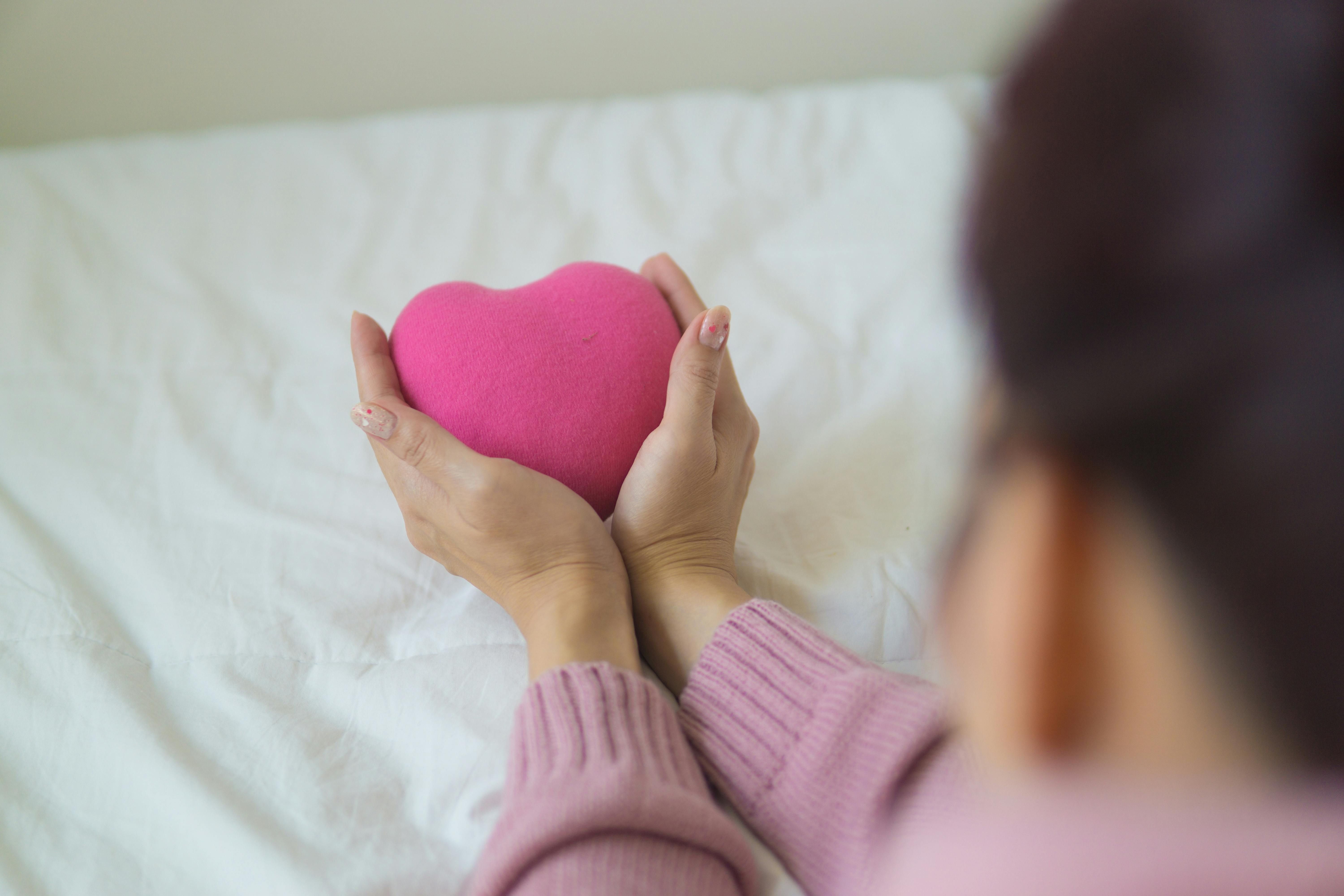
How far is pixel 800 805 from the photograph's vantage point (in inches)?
21.0

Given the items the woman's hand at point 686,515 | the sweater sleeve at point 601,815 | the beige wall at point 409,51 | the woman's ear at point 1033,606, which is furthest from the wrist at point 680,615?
the beige wall at point 409,51

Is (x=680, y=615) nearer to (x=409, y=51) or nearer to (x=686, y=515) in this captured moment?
(x=686, y=515)

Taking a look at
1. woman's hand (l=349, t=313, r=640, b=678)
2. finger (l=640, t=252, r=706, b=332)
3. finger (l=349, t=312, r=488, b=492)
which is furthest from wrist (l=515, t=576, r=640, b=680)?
finger (l=640, t=252, r=706, b=332)

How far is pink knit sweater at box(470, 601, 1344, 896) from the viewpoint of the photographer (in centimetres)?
30

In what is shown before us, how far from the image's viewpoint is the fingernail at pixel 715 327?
Answer: 0.67 metres

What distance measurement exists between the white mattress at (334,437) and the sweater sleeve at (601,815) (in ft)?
0.22

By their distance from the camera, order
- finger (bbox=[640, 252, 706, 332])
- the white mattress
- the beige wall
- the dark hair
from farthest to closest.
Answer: the beige wall
finger (bbox=[640, 252, 706, 332])
the white mattress
the dark hair

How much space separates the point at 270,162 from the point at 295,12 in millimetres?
306

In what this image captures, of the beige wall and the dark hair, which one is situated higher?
the beige wall

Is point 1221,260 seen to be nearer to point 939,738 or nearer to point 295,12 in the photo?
point 939,738

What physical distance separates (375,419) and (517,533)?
14 cm

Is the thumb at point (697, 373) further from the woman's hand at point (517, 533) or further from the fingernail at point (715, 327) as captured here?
the woman's hand at point (517, 533)

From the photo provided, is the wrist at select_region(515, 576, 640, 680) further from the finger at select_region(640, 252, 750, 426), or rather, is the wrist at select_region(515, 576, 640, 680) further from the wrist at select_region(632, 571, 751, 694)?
the finger at select_region(640, 252, 750, 426)

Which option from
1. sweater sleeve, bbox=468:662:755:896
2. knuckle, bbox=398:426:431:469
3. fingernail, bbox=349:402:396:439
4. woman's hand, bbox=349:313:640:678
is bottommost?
sweater sleeve, bbox=468:662:755:896
